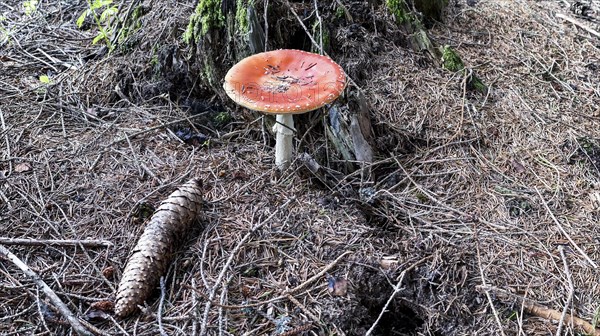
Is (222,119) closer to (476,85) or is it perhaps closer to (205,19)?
(205,19)

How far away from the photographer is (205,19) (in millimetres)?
3795

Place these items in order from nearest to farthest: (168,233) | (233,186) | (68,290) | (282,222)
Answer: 1. (68,290)
2. (168,233)
3. (282,222)
4. (233,186)

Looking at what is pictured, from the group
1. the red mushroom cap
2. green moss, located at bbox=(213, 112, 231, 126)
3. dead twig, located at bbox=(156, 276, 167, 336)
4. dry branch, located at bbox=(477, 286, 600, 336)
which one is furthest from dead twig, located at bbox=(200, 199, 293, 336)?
dry branch, located at bbox=(477, 286, 600, 336)

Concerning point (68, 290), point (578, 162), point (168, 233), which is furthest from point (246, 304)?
point (578, 162)

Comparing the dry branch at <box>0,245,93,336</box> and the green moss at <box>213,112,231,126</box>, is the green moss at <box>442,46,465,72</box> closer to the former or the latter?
the green moss at <box>213,112,231,126</box>

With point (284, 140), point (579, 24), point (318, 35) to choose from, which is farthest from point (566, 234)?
point (579, 24)

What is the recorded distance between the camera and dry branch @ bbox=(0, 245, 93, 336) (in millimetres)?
2262

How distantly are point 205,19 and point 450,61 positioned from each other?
6.97 ft

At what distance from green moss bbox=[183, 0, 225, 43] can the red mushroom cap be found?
0.75 m

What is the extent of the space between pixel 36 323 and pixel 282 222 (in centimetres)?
140

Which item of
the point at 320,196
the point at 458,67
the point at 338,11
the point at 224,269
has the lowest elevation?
the point at 320,196

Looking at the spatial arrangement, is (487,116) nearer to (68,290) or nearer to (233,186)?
(233,186)

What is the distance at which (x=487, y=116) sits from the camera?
153 inches

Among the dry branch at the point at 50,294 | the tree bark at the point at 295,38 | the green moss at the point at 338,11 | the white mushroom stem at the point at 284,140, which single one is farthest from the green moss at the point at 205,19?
the dry branch at the point at 50,294
